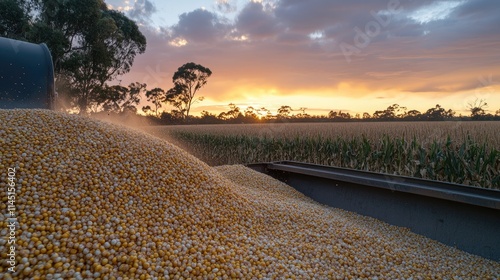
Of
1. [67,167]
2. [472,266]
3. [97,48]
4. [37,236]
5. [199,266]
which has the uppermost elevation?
[97,48]

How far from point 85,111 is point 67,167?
17.8 metres

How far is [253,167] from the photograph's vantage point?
443 centimetres

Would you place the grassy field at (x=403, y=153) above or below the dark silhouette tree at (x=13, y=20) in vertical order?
below

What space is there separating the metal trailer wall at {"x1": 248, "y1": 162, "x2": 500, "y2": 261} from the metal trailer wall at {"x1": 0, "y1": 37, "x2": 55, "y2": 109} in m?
2.77

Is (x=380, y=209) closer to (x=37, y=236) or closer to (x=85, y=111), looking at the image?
(x=37, y=236)

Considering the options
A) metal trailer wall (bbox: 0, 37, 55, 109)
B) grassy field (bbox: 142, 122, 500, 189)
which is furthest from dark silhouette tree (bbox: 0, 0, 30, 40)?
metal trailer wall (bbox: 0, 37, 55, 109)

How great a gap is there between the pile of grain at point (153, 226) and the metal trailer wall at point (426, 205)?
0.31ft

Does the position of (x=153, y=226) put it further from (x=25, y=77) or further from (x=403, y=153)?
(x=403, y=153)

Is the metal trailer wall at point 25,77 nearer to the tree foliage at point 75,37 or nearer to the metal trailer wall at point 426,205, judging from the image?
the metal trailer wall at point 426,205

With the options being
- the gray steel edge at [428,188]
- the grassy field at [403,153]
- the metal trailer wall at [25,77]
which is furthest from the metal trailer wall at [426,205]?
the metal trailer wall at [25,77]

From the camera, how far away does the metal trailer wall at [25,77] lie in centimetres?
310

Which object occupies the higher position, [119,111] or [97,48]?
[97,48]

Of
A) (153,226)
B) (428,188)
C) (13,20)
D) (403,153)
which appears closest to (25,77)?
(153,226)

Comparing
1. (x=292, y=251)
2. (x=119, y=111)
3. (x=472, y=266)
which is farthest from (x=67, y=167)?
(x=119, y=111)
